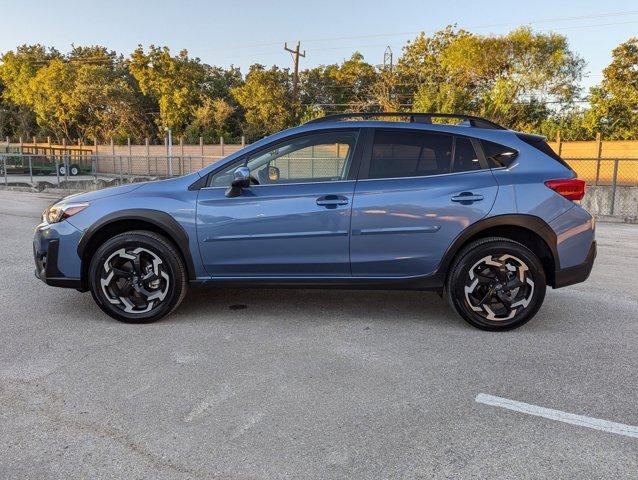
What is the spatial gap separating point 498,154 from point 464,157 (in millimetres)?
271

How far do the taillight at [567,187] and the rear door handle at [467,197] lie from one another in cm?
57

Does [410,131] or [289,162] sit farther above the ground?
[410,131]

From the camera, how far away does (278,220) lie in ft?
14.0

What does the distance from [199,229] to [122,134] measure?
53496 millimetres

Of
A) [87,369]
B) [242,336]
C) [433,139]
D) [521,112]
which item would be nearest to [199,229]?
[242,336]

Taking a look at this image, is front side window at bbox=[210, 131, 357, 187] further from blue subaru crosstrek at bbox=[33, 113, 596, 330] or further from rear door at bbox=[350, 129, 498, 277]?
rear door at bbox=[350, 129, 498, 277]

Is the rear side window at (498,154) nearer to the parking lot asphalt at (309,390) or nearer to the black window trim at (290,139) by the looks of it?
the black window trim at (290,139)

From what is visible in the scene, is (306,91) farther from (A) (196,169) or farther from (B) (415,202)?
(B) (415,202)

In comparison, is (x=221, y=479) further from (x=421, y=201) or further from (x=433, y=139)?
(x=433, y=139)

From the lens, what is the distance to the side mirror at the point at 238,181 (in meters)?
4.14

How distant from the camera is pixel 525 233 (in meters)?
4.36

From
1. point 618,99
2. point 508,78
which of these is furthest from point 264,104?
point 618,99

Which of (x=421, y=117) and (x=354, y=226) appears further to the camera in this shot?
(x=421, y=117)

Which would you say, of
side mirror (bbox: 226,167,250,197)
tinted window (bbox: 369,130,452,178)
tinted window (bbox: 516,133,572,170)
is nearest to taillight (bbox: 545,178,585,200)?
tinted window (bbox: 516,133,572,170)
